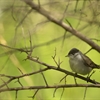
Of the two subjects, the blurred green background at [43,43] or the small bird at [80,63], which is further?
the small bird at [80,63]

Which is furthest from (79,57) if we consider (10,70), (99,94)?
(10,70)

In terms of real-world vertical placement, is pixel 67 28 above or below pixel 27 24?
below

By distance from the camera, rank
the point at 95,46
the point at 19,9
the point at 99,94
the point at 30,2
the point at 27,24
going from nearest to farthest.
A: the point at 30,2 < the point at 95,46 < the point at 19,9 < the point at 27,24 < the point at 99,94

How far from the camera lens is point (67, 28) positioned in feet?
6.25

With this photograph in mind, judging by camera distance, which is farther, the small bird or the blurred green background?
the small bird

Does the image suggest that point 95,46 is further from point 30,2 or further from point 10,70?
point 10,70

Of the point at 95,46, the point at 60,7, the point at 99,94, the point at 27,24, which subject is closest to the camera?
the point at 95,46

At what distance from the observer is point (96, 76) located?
5141mm

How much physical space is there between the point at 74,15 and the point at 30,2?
0.59 meters

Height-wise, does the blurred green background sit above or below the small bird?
above

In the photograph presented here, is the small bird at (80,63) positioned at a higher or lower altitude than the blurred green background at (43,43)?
lower

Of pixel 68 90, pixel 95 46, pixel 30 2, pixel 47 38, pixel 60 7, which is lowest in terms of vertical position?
pixel 95 46

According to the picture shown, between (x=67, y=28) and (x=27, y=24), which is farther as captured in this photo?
(x=27, y=24)

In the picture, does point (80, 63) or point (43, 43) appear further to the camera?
point (80, 63)
